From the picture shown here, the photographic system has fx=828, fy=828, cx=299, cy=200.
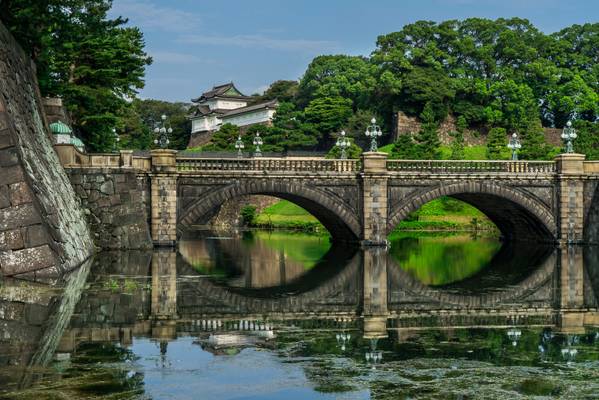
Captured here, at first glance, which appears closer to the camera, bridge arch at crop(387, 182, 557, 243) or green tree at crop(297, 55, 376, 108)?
bridge arch at crop(387, 182, 557, 243)

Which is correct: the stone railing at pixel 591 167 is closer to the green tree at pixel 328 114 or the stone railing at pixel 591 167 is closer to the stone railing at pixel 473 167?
the stone railing at pixel 473 167

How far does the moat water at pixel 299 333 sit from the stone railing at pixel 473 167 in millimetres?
15385

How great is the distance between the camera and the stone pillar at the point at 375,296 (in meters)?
19.2

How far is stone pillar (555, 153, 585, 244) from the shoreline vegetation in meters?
15.5

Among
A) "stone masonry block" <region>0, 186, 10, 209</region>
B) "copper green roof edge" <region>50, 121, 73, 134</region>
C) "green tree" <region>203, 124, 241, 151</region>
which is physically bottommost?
"stone masonry block" <region>0, 186, 10, 209</region>

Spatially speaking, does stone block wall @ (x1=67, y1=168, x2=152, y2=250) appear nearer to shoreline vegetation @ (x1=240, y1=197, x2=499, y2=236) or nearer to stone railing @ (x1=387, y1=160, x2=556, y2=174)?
stone railing @ (x1=387, y1=160, x2=556, y2=174)

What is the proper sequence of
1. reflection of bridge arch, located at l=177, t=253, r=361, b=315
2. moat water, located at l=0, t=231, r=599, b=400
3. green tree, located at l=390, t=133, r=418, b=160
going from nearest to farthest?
moat water, located at l=0, t=231, r=599, b=400 → reflection of bridge arch, located at l=177, t=253, r=361, b=315 → green tree, located at l=390, t=133, r=418, b=160

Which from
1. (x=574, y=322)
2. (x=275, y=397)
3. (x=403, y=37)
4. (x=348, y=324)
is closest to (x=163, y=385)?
(x=275, y=397)

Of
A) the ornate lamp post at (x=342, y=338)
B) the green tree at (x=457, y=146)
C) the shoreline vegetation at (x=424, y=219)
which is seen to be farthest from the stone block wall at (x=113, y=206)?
the green tree at (x=457, y=146)

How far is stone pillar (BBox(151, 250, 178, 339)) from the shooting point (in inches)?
738

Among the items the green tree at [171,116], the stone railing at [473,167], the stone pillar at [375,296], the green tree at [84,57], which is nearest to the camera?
the stone pillar at [375,296]

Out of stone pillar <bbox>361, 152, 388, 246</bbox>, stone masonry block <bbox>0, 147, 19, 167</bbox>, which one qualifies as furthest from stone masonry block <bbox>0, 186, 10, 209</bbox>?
stone pillar <bbox>361, 152, 388, 246</bbox>

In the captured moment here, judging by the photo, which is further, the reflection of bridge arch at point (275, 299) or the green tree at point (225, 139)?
the green tree at point (225, 139)

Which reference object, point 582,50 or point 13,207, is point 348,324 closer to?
point 13,207
